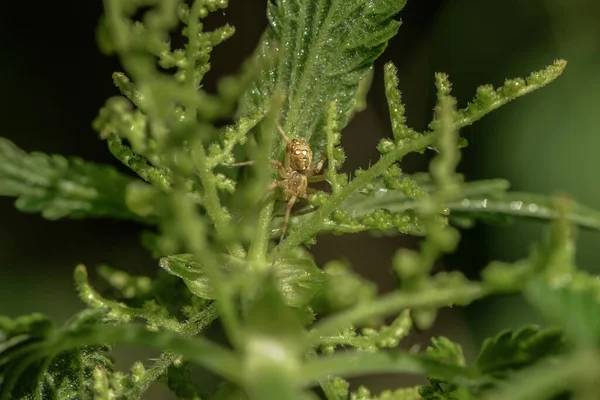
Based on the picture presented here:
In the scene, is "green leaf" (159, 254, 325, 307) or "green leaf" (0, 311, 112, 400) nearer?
"green leaf" (0, 311, 112, 400)

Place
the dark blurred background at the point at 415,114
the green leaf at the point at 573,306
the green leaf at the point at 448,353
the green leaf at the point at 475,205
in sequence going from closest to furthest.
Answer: the green leaf at the point at 573,306 → the green leaf at the point at 448,353 → the green leaf at the point at 475,205 → the dark blurred background at the point at 415,114

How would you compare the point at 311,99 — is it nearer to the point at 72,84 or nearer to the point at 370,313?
the point at 370,313

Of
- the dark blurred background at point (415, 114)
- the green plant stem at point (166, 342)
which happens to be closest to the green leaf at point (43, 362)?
the green plant stem at point (166, 342)

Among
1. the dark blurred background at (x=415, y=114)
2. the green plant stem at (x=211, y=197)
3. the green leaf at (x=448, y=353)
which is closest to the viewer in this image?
the green leaf at (x=448, y=353)

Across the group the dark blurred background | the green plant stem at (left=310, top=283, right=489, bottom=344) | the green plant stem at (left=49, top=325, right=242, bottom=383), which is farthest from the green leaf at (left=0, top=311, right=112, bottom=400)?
the dark blurred background

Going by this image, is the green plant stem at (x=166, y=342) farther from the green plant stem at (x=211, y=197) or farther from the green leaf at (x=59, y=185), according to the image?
the green leaf at (x=59, y=185)

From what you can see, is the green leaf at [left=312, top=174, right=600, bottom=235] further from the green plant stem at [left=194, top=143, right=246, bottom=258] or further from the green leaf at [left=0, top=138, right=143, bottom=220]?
the green leaf at [left=0, top=138, right=143, bottom=220]
